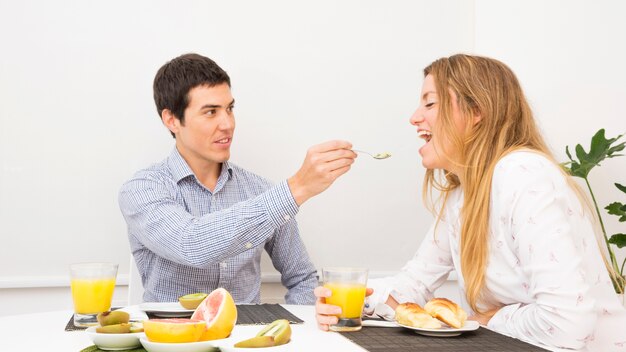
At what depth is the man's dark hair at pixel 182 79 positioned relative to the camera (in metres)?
2.46

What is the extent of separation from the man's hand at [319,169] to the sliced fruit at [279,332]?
58 cm

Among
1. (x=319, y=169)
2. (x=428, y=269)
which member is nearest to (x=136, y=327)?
(x=319, y=169)

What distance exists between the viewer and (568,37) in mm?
2971

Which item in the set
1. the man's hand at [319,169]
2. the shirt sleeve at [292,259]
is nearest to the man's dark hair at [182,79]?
the shirt sleeve at [292,259]

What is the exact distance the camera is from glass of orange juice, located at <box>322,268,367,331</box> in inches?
56.8

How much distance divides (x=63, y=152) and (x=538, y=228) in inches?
70.0

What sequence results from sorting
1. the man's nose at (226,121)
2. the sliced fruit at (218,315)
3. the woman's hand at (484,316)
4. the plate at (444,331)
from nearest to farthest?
the sliced fruit at (218,315) < the plate at (444,331) < the woman's hand at (484,316) < the man's nose at (226,121)

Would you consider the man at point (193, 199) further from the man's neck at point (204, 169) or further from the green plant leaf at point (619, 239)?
the green plant leaf at point (619, 239)

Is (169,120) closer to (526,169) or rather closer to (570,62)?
(526,169)

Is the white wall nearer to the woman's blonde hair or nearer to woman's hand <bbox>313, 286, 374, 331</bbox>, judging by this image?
the woman's blonde hair

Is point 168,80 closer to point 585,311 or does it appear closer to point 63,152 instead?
point 63,152

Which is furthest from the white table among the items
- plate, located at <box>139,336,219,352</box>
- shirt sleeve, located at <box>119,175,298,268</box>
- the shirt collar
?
the shirt collar

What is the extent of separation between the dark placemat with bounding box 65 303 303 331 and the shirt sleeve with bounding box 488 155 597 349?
1.56ft

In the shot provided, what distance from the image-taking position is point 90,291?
4.94 ft
